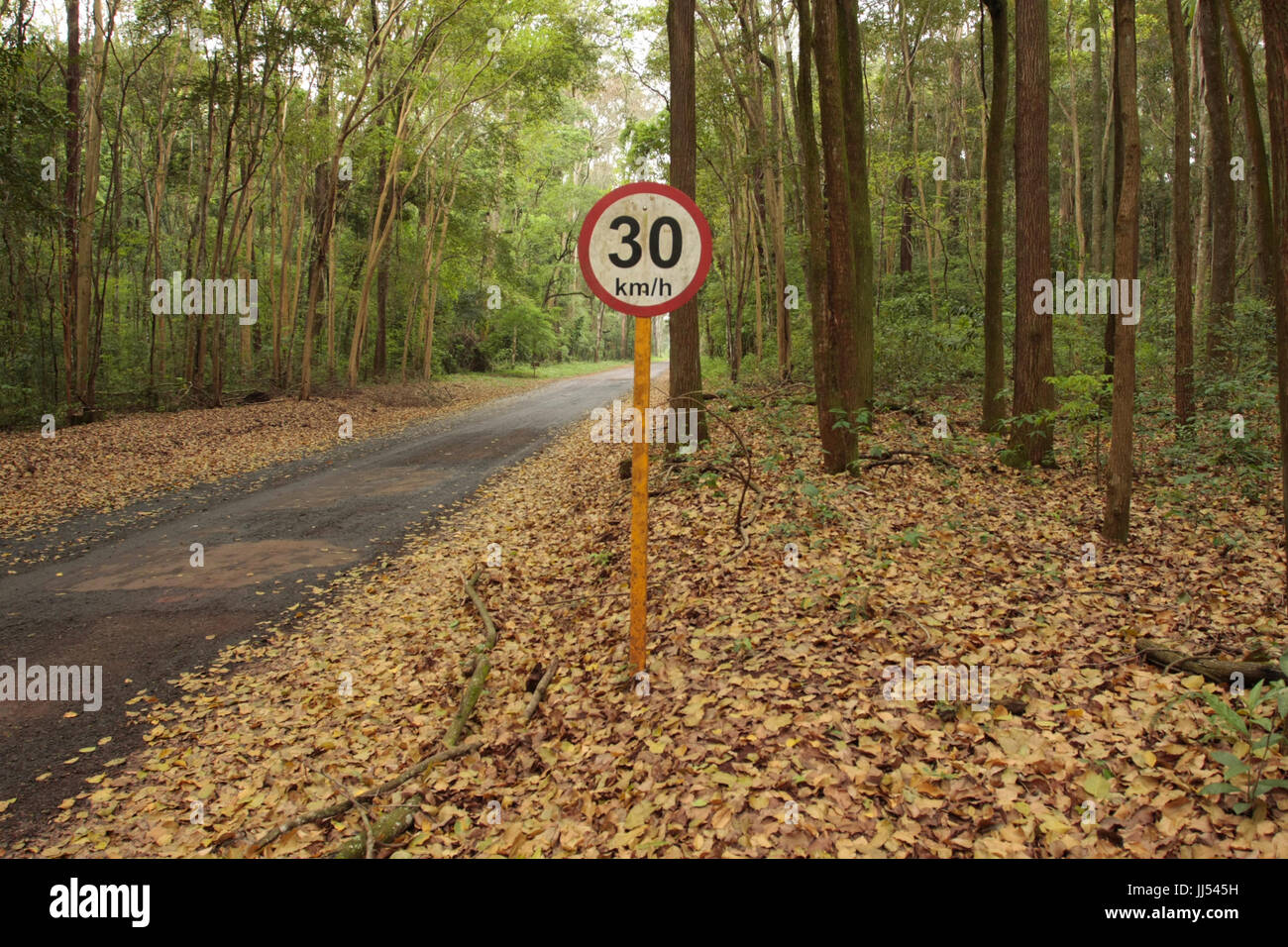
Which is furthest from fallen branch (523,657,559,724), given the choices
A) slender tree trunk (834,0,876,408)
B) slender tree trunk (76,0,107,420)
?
slender tree trunk (76,0,107,420)

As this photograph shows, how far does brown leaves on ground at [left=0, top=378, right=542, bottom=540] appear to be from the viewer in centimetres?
1015

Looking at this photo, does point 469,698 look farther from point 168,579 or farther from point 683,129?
point 683,129

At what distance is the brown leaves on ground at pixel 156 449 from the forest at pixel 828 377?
5.7 inches

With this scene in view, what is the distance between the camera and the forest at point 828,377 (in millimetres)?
3740

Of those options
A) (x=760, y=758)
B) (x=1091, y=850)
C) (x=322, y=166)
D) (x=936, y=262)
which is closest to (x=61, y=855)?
(x=760, y=758)

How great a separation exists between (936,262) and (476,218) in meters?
19.9

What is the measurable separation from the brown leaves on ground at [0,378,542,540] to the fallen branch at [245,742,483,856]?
7452 millimetres

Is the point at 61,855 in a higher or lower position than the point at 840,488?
lower

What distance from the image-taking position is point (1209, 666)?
396 cm

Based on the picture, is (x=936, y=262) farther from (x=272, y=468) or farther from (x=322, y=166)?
(x=272, y=468)

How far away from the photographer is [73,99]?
14898 mm

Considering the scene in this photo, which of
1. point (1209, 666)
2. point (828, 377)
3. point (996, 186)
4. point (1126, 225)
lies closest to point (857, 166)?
point (996, 186)

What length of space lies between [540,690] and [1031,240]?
332 inches

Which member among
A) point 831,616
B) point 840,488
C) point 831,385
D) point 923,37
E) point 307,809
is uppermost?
point 923,37
